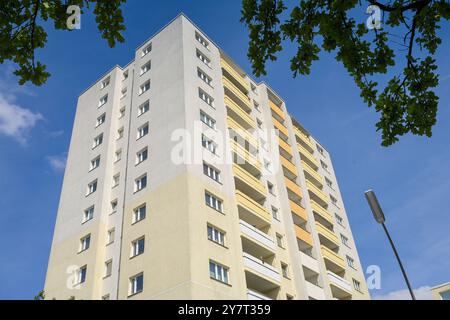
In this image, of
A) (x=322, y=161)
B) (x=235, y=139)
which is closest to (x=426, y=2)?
(x=235, y=139)

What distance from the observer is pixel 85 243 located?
101 ft

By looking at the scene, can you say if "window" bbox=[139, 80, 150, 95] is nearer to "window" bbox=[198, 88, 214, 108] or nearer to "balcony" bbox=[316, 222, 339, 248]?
"window" bbox=[198, 88, 214, 108]

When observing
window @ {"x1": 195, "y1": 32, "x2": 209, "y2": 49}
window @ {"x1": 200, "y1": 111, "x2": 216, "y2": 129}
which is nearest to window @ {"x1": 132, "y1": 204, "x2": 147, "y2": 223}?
window @ {"x1": 200, "y1": 111, "x2": 216, "y2": 129}

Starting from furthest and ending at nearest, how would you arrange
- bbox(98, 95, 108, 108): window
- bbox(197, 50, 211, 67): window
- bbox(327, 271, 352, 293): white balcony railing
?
1. bbox(98, 95, 108, 108): window
2. bbox(197, 50, 211, 67): window
3. bbox(327, 271, 352, 293): white balcony railing

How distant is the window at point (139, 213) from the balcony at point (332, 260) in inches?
727

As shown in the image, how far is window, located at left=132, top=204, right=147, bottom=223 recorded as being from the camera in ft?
93.0

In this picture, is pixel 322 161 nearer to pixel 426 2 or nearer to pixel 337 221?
pixel 337 221

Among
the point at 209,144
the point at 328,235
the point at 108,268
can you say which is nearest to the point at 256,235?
the point at 209,144

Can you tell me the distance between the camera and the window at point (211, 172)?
29413 millimetres

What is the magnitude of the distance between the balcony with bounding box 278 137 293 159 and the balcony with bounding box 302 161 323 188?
10.3ft

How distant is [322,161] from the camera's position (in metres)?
56.5

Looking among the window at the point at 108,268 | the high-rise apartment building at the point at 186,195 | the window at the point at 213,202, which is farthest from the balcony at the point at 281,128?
the window at the point at 108,268
